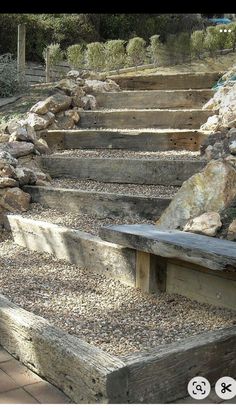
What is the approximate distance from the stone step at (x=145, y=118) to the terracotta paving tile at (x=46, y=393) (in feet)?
13.7

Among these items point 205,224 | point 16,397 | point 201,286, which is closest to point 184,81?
point 205,224

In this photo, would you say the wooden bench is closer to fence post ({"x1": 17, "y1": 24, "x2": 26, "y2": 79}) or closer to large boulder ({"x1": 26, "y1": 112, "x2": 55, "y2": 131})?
large boulder ({"x1": 26, "y1": 112, "x2": 55, "y2": 131})

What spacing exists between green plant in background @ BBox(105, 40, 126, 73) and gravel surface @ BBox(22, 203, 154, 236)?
6262mm

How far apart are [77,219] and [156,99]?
309cm

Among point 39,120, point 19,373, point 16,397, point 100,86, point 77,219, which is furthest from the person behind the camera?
point 100,86

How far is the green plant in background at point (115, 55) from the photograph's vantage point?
35.4ft

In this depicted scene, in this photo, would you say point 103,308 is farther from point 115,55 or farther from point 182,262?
point 115,55

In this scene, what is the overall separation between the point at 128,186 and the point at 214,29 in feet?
24.8

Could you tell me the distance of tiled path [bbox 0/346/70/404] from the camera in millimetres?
2527

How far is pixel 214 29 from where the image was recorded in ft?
38.0

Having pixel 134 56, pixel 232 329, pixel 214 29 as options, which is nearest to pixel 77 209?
pixel 232 329

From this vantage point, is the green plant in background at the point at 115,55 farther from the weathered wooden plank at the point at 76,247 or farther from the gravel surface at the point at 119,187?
the weathered wooden plank at the point at 76,247

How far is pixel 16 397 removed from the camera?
8.27ft

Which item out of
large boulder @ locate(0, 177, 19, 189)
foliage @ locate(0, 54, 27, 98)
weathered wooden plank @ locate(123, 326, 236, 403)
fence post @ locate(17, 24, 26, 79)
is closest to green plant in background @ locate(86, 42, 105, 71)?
fence post @ locate(17, 24, 26, 79)
